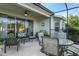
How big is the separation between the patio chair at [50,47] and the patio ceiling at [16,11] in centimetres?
95

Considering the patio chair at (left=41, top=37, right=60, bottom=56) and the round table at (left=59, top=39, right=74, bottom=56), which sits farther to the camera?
the round table at (left=59, top=39, right=74, bottom=56)

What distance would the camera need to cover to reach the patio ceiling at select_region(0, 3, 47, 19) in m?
5.36

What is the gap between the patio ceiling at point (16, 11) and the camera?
17.6 feet

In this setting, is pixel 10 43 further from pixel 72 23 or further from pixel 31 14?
pixel 72 23

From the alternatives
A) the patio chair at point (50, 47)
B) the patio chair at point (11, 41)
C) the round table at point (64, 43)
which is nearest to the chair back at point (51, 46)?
the patio chair at point (50, 47)

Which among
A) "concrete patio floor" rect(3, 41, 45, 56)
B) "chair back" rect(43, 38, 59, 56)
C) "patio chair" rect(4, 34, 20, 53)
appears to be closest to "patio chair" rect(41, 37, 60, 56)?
"chair back" rect(43, 38, 59, 56)

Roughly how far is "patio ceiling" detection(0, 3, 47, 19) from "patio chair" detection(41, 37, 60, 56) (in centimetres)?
95

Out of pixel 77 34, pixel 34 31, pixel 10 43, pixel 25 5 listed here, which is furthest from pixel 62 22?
pixel 10 43

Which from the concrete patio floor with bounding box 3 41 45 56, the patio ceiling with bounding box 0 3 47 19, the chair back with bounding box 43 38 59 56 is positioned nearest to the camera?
the chair back with bounding box 43 38 59 56

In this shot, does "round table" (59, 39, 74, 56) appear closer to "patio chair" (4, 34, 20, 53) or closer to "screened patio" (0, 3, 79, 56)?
"screened patio" (0, 3, 79, 56)

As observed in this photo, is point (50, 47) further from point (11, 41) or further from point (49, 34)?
point (11, 41)

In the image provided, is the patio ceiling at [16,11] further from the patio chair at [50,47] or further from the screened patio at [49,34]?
the patio chair at [50,47]

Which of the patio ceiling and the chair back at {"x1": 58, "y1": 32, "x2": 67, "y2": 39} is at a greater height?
the patio ceiling

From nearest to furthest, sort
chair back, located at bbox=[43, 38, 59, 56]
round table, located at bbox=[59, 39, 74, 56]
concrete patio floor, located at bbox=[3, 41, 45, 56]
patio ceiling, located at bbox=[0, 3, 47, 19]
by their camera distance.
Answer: chair back, located at bbox=[43, 38, 59, 56] < round table, located at bbox=[59, 39, 74, 56] < concrete patio floor, located at bbox=[3, 41, 45, 56] < patio ceiling, located at bbox=[0, 3, 47, 19]
